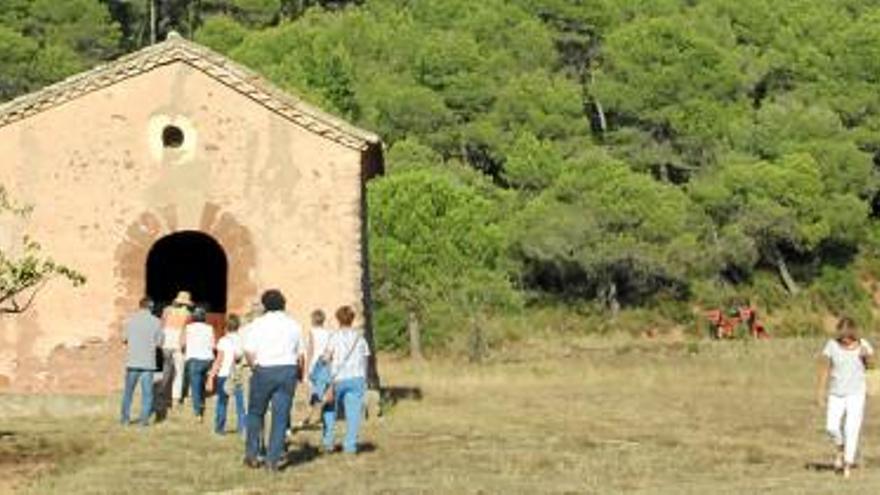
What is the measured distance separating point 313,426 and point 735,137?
39.0 meters

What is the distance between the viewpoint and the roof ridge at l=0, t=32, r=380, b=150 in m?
22.0

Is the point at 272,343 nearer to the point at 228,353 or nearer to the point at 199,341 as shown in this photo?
the point at 228,353

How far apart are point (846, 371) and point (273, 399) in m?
5.64

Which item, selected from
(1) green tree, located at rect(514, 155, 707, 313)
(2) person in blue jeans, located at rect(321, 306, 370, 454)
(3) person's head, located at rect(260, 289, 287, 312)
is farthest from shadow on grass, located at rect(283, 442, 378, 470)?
(1) green tree, located at rect(514, 155, 707, 313)

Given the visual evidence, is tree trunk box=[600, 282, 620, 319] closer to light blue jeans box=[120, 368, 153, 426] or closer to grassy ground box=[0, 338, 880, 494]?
grassy ground box=[0, 338, 880, 494]

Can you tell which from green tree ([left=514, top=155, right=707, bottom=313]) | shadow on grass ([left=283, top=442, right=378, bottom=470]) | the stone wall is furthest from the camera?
green tree ([left=514, top=155, right=707, bottom=313])

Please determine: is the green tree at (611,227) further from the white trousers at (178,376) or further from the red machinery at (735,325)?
the white trousers at (178,376)

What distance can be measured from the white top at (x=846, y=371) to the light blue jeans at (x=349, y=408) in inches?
193

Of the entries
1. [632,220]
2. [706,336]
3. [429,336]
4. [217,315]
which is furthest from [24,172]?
[706,336]

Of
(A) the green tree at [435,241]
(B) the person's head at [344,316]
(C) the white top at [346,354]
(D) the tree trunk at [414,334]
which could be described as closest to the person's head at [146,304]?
(C) the white top at [346,354]

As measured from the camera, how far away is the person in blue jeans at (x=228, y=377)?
59.6 feet

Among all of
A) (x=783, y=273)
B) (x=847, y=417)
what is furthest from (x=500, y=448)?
(x=783, y=273)

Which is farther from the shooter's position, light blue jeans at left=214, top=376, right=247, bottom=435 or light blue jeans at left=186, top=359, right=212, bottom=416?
light blue jeans at left=186, top=359, right=212, bottom=416

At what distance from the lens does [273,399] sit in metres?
14.9
